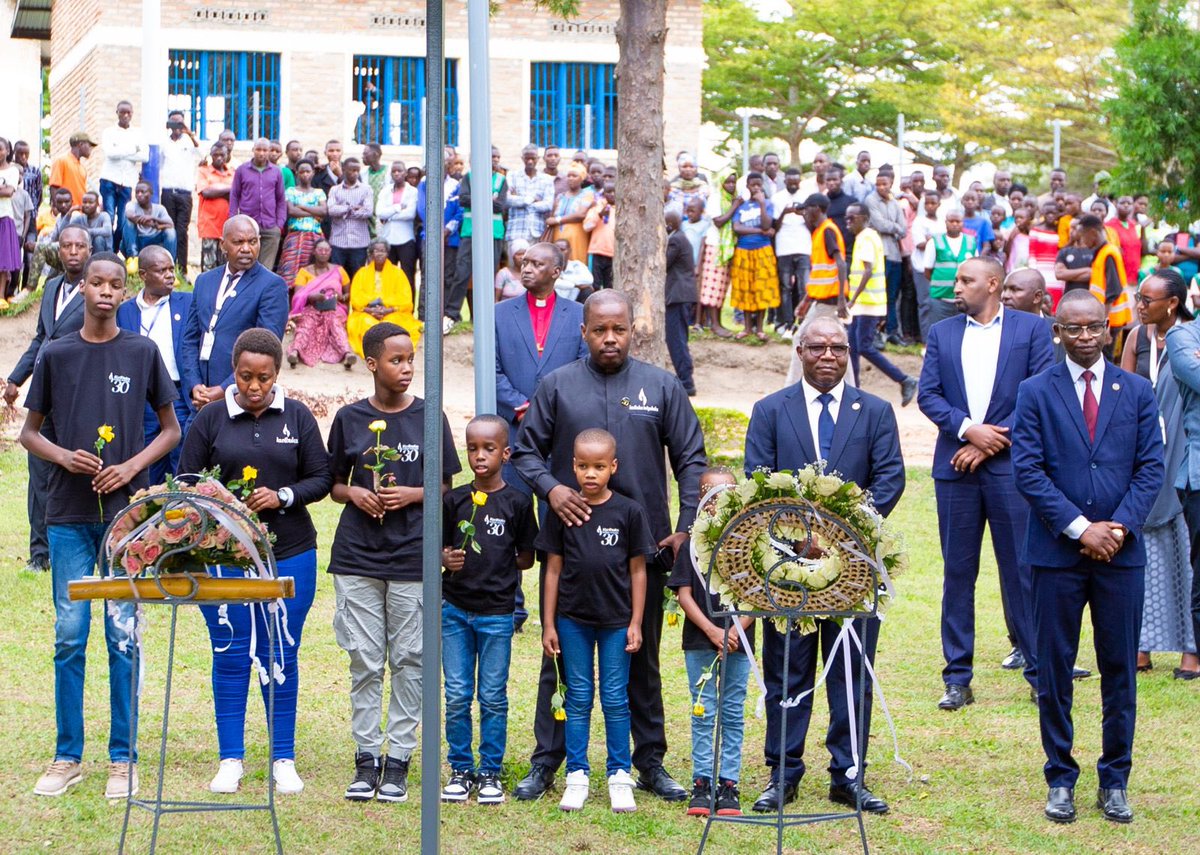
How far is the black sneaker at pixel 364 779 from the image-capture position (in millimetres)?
7273

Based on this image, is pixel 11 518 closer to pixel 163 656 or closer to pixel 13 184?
pixel 163 656

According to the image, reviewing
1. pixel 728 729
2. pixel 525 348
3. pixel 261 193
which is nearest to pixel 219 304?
pixel 525 348

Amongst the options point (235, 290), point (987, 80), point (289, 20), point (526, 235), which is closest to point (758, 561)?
point (235, 290)

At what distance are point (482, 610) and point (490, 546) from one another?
27 cm

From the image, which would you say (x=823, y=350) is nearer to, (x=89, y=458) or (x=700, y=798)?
(x=700, y=798)

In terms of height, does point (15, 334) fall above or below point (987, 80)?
below

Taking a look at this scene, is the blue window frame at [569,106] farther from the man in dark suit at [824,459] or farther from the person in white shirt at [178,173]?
the man in dark suit at [824,459]

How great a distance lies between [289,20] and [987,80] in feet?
57.9

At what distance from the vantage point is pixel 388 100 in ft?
114

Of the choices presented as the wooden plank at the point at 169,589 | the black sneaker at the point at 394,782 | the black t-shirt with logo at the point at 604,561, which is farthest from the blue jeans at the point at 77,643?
the black t-shirt with logo at the point at 604,561

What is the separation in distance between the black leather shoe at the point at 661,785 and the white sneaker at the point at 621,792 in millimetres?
157

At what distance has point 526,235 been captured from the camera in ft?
69.2

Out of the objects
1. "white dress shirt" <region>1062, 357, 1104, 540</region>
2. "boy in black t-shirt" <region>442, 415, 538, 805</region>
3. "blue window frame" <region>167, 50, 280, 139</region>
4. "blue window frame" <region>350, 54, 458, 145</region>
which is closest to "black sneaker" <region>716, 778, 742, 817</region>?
"boy in black t-shirt" <region>442, 415, 538, 805</region>

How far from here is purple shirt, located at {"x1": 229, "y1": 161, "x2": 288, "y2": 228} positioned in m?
20.5
